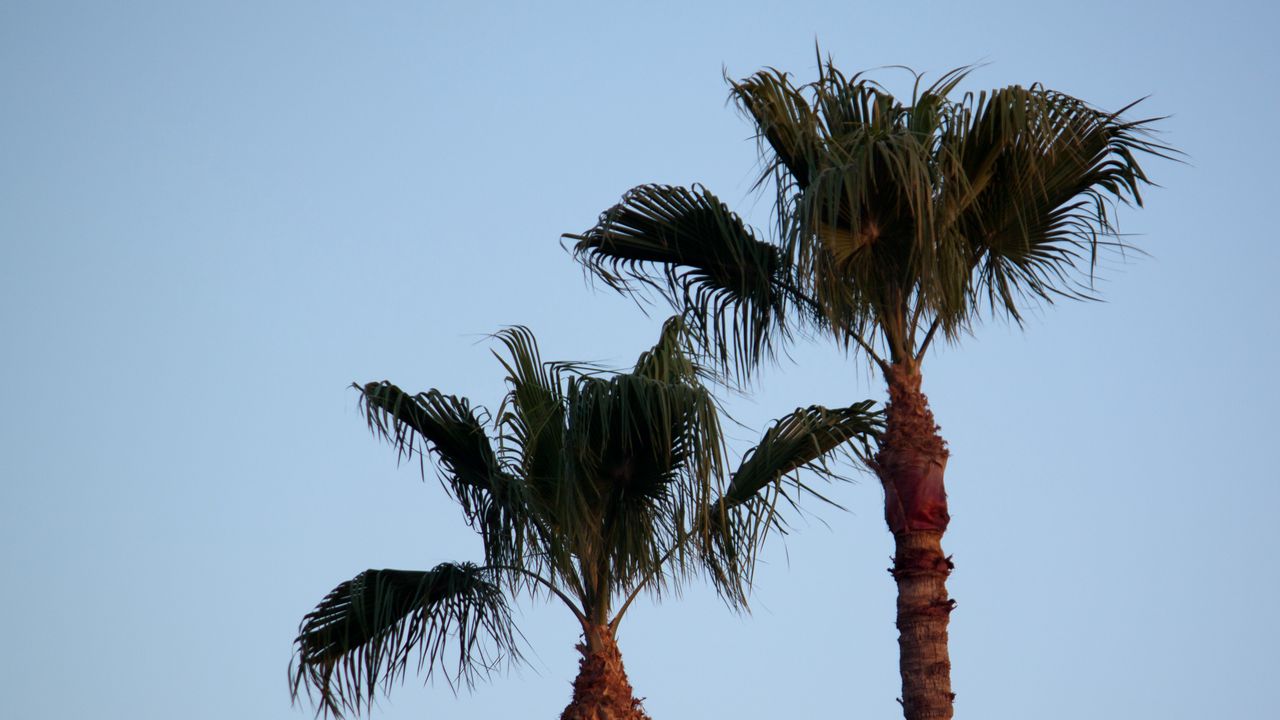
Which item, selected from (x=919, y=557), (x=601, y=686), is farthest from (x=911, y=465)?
(x=601, y=686)

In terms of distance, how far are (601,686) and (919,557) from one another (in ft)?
7.11

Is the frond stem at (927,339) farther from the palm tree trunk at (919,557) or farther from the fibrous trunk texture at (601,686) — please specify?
the fibrous trunk texture at (601,686)

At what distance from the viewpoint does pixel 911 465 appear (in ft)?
30.4

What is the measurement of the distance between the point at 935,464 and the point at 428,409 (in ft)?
10.6

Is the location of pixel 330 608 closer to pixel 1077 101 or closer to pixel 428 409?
pixel 428 409

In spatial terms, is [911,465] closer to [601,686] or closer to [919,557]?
[919,557]

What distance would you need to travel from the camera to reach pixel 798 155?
983 cm

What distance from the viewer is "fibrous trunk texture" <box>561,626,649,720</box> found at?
970cm

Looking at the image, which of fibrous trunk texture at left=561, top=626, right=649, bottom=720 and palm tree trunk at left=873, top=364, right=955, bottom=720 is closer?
palm tree trunk at left=873, top=364, right=955, bottom=720

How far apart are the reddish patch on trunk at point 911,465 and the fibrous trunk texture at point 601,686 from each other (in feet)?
6.44

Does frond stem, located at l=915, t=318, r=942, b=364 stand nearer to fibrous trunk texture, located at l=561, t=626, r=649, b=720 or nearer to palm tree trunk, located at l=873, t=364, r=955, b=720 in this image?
palm tree trunk, located at l=873, t=364, r=955, b=720

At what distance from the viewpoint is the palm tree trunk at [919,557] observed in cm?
902

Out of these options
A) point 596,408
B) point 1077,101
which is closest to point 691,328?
point 596,408

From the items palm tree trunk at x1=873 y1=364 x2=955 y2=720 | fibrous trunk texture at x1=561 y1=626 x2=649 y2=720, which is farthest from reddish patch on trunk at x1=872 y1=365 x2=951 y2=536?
fibrous trunk texture at x1=561 y1=626 x2=649 y2=720
